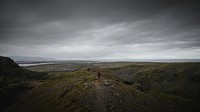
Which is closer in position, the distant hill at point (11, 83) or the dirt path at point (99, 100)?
the dirt path at point (99, 100)

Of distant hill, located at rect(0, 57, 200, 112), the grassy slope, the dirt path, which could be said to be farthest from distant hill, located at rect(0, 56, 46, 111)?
the dirt path

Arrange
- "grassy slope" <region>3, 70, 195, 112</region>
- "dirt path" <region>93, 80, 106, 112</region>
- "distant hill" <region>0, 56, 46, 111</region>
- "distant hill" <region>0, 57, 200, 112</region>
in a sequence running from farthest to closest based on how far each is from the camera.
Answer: "distant hill" <region>0, 56, 46, 111</region>
"distant hill" <region>0, 57, 200, 112</region>
"grassy slope" <region>3, 70, 195, 112</region>
"dirt path" <region>93, 80, 106, 112</region>

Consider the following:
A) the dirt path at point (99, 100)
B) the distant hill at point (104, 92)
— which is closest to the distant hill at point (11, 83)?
the distant hill at point (104, 92)

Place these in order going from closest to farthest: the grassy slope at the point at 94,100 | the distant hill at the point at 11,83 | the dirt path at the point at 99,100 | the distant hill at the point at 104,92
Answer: the dirt path at the point at 99,100, the grassy slope at the point at 94,100, the distant hill at the point at 104,92, the distant hill at the point at 11,83

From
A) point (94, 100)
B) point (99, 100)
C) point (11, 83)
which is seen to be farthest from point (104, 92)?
point (11, 83)

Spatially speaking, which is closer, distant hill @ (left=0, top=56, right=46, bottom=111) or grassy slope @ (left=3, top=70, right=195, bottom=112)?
grassy slope @ (left=3, top=70, right=195, bottom=112)

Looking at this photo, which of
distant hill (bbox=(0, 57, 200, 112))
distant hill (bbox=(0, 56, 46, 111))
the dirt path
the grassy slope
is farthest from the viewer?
distant hill (bbox=(0, 56, 46, 111))

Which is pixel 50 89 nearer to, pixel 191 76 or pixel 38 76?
pixel 38 76

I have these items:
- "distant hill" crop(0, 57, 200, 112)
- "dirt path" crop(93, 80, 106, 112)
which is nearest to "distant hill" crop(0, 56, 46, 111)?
"distant hill" crop(0, 57, 200, 112)

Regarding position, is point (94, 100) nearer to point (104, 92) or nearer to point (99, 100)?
point (99, 100)

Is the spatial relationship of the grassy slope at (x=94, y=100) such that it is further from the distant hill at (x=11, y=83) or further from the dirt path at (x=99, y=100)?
the distant hill at (x=11, y=83)

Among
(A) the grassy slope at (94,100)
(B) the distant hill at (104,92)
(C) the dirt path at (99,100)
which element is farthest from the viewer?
(B) the distant hill at (104,92)

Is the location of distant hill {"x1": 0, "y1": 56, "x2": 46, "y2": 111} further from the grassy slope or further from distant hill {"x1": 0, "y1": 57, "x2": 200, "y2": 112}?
the grassy slope

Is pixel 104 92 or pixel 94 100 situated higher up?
pixel 104 92
